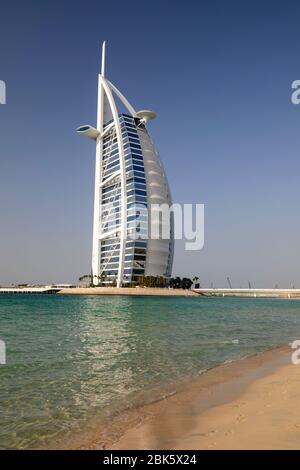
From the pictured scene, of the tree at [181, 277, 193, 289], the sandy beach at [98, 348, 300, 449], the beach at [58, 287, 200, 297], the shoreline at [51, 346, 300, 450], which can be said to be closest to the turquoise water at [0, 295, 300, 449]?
the shoreline at [51, 346, 300, 450]

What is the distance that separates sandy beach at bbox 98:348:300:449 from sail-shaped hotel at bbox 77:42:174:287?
123723mm

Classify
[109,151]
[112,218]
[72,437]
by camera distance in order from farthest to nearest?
1. [109,151]
2. [112,218]
3. [72,437]

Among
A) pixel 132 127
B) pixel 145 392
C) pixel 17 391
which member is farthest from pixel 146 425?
pixel 132 127

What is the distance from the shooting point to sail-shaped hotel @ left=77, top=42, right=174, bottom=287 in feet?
451

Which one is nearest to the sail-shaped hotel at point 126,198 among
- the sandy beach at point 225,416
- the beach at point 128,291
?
the beach at point 128,291

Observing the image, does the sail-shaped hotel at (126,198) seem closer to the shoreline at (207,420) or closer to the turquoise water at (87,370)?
the turquoise water at (87,370)

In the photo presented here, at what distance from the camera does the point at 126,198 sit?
137000 millimetres

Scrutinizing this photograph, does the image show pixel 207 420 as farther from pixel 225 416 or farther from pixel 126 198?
pixel 126 198

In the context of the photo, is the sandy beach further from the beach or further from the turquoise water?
the beach

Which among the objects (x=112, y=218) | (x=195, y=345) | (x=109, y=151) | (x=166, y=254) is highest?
(x=109, y=151)

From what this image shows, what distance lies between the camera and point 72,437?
698cm
